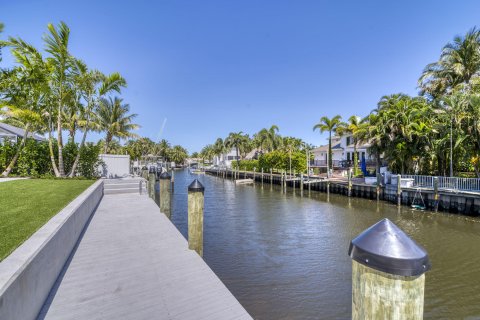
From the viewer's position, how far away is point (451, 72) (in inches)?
1132

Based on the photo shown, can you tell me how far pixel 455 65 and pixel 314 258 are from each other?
2893 cm

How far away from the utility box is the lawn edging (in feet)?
64.9

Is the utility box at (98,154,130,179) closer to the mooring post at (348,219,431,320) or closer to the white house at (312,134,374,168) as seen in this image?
the mooring post at (348,219,431,320)

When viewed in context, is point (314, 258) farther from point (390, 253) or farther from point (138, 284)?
point (390, 253)

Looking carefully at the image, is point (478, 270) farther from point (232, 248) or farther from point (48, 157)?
point (48, 157)

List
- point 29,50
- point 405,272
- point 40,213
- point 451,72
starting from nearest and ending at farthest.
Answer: point 405,272 → point 40,213 → point 29,50 → point 451,72

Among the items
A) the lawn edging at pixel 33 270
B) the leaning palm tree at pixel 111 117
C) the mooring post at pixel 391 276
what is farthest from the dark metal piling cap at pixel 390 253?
the leaning palm tree at pixel 111 117

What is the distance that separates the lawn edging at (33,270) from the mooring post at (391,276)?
3282mm

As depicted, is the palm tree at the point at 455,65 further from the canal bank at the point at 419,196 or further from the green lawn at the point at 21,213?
the green lawn at the point at 21,213

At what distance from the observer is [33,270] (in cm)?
362

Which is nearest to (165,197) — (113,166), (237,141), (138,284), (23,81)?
(138,284)

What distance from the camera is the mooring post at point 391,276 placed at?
1643 mm

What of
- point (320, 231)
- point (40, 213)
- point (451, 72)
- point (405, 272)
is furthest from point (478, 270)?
point (451, 72)

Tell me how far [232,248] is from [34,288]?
8.53 m
